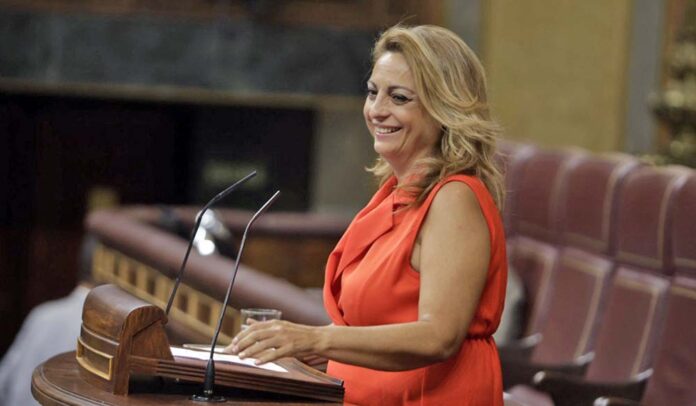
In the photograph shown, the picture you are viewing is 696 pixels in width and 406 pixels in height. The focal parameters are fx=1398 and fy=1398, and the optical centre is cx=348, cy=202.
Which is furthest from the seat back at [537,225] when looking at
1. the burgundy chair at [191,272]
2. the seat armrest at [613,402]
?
the seat armrest at [613,402]

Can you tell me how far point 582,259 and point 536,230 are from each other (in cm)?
47

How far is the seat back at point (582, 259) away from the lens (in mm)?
4145

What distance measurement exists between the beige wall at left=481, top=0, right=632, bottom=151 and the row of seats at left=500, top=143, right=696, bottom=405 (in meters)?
2.06

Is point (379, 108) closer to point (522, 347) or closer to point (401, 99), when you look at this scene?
point (401, 99)

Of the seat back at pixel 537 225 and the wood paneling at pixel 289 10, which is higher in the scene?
the wood paneling at pixel 289 10

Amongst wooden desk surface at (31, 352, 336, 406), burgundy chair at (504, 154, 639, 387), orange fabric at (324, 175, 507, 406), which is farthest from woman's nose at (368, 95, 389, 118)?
burgundy chair at (504, 154, 639, 387)

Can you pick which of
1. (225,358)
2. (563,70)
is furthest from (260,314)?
(563,70)

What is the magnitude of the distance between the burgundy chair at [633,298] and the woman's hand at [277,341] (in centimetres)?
171

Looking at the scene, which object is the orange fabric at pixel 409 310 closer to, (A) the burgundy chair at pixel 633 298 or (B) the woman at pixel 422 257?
(B) the woman at pixel 422 257

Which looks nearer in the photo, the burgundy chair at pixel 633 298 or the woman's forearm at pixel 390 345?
the woman's forearm at pixel 390 345

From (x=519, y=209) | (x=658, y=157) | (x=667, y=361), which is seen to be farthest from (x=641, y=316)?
(x=658, y=157)

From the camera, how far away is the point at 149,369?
6.46ft

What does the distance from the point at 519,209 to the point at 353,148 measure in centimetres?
234

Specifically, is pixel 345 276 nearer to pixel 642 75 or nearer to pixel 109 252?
pixel 109 252
